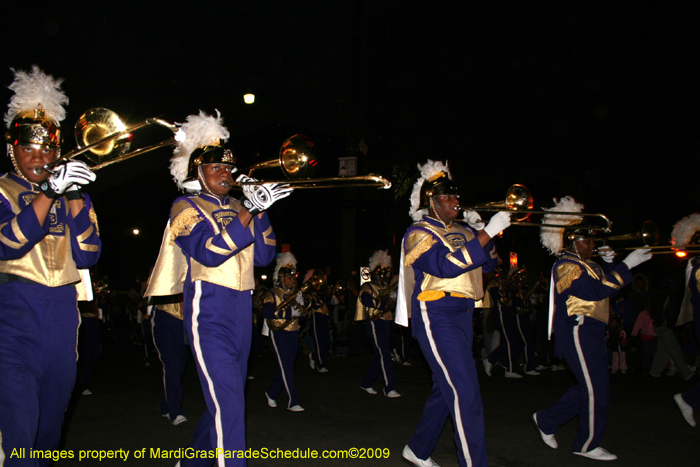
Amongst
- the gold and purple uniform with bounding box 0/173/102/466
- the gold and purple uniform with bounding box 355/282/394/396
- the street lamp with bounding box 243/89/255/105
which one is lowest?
the gold and purple uniform with bounding box 355/282/394/396

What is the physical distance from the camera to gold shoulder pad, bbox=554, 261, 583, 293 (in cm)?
532

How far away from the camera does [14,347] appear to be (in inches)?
112

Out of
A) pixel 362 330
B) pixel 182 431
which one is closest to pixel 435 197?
pixel 182 431

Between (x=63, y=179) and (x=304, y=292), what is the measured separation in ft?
18.9

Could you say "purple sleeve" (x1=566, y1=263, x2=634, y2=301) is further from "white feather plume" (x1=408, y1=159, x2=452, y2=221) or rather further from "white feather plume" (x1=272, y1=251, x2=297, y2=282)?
"white feather plume" (x1=272, y1=251, x2=297, y2=282)

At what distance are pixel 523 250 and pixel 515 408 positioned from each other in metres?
14.8

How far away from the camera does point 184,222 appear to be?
3.63 m

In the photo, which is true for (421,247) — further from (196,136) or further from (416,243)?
(196,136)

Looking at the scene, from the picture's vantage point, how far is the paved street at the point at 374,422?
5.05 meters

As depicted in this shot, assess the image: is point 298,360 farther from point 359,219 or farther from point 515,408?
point 359,219

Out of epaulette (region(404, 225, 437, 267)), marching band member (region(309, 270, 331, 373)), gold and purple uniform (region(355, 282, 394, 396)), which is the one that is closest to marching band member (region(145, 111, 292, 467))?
epaulette (region(404, 225, 437, 267))

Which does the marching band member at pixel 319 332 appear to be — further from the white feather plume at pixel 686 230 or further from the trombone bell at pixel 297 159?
the trombone bell at pixel 297 159

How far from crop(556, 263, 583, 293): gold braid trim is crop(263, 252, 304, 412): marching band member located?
3.39 metres

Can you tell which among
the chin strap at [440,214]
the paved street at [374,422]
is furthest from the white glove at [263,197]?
the paved street at [374,422]
